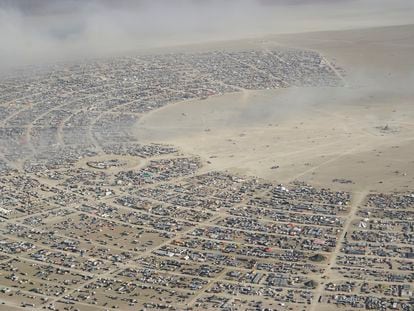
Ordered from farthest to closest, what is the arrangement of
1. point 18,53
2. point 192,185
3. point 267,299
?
1. point 18,53
2. point 192,185
3. point 267,299

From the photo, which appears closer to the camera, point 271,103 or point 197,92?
point 271,103

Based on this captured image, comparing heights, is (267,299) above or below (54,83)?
below

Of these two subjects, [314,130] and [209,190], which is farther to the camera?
[314,130]

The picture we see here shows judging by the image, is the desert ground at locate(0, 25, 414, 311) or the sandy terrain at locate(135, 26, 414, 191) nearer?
the desert ground at locate(0, 25, 414, 311)

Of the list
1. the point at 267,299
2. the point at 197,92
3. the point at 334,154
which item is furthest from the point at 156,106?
the point at 267,299

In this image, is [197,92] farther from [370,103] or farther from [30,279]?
[30,279]

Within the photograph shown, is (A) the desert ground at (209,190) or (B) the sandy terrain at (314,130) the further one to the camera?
(B) the sandy terrain at (314,130)

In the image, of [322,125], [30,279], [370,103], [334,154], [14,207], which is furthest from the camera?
[370,103]

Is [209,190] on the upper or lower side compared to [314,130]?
lower
